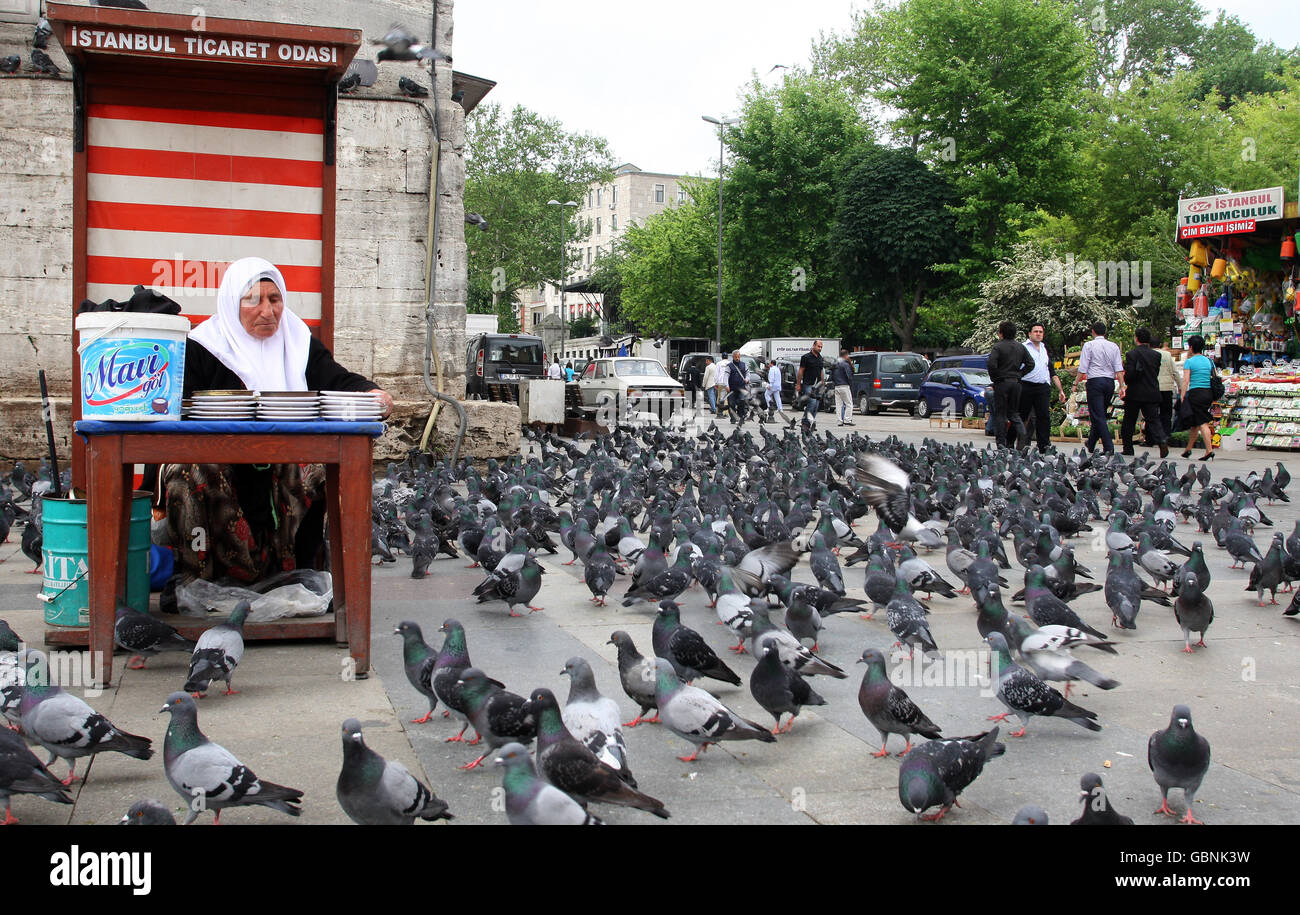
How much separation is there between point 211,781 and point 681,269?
181 feet

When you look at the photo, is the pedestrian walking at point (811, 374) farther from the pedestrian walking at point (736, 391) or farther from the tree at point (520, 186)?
the tree at point (520, 186)

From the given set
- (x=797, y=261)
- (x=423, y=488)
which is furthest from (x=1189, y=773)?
(x=797, y=261)

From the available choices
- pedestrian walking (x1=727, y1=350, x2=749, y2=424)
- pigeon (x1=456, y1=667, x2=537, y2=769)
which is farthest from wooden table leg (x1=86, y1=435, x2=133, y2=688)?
pedestrian walking (x1=727, y1=350, x2=749, y2=424)

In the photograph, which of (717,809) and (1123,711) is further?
(1123,711)

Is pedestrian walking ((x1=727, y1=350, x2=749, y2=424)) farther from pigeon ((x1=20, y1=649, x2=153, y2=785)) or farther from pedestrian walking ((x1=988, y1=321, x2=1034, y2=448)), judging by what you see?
pigeon ((x1=20, y1=649, x2=153, y2=785))

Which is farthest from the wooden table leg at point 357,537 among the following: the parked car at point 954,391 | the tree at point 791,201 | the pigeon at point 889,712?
the tree at point 791,201

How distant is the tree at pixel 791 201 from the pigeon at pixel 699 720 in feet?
145

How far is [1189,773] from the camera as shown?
3.43m

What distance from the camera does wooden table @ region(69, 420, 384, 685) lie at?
443cm

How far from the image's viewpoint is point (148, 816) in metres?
2.97

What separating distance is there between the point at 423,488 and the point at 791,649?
5689mm

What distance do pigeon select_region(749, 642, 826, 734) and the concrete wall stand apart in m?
7.87

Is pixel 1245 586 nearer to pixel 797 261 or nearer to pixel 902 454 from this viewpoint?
pixel 902 454

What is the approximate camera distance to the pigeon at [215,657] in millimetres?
4184
